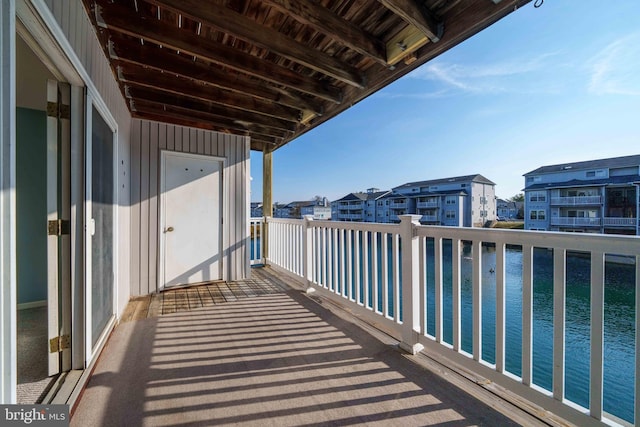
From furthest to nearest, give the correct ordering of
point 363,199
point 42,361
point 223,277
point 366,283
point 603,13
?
point 363,199 < point 223,277 < point 603,13 < point 366,283 < point 42,361

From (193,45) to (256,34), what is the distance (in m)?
0.58

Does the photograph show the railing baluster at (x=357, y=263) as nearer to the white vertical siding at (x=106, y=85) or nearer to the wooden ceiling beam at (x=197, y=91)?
the wooden ceiling beam at (x=197, y=91)

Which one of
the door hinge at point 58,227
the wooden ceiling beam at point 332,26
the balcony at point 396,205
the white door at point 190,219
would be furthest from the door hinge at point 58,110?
the balcony at point 396,205

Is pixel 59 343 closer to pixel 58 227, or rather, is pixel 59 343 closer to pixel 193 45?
pixel 58 227

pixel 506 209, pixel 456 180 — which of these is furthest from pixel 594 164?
pixel 506 209

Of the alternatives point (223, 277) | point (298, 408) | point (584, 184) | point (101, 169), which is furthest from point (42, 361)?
point (584, 184)

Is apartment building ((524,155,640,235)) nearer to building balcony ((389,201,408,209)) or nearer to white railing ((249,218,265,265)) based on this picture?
white railing ((249,218,265,265))

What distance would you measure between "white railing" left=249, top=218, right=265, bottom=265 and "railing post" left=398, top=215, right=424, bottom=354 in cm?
359

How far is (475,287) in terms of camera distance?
1.61 meters

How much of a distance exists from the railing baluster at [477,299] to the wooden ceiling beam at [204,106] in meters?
3.32

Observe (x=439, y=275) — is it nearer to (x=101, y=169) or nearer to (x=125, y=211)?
(x=101, y=169)

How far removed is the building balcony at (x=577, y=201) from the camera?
7867 mm

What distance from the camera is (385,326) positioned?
229cm

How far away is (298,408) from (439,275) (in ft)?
4.06
